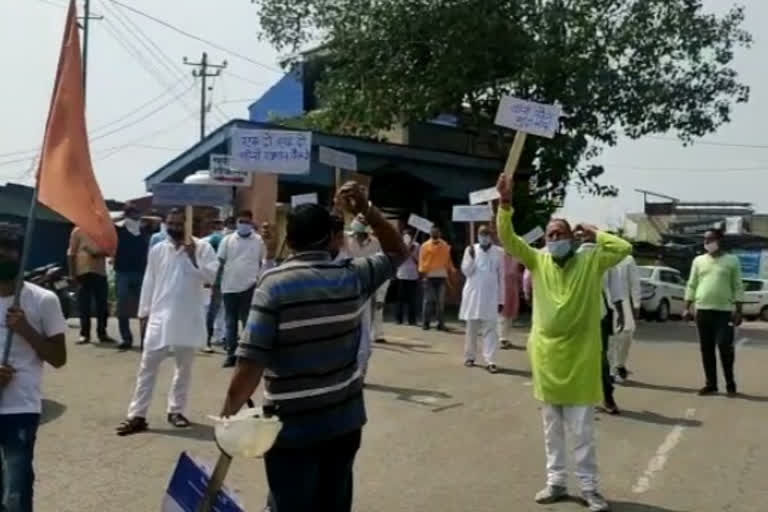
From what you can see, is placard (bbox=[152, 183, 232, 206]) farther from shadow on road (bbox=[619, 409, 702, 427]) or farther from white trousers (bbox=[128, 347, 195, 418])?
shadow on road (bbox=[619, 409, 702, 427])

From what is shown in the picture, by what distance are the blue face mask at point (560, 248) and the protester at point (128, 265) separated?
8.14m

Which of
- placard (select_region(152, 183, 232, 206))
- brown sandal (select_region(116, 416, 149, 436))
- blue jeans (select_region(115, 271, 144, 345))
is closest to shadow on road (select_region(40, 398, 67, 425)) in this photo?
brown sandal (select_region(116, 416, 149, 436))

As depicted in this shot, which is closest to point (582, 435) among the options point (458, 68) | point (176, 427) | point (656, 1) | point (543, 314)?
point (543, 314)

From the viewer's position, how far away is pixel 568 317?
7.59m

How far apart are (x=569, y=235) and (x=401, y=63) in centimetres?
1742

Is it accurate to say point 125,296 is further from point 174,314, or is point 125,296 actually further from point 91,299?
point 174,314

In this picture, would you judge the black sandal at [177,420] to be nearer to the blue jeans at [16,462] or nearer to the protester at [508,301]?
the blue jeans at [16,462]

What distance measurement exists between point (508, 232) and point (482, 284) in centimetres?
701

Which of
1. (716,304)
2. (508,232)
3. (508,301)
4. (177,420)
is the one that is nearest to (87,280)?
(177,420)

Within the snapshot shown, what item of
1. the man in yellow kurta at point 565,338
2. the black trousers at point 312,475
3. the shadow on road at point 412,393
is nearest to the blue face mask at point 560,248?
the man in yellow kurta at point 565,338

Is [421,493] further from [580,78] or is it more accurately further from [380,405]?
[580,78]

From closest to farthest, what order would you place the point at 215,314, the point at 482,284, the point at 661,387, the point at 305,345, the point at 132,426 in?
the point at 305,345 → the point at 132,426 → the point at 661,387 → the point at 482,284 → the point at 215,314

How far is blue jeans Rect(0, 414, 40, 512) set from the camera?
5.13m

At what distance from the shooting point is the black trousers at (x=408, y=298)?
2091 centimetres
